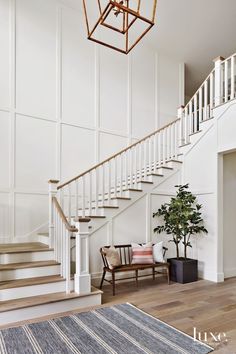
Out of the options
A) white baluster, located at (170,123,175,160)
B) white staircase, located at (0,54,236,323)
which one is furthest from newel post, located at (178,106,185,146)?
white staircase, located at (0,54,236,323)

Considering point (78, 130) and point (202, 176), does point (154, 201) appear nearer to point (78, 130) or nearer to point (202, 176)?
point (202, 176)

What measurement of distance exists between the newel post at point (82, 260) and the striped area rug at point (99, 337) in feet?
1.13

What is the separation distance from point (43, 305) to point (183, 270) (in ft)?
8.19

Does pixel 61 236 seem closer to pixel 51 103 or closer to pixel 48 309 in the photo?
pixel 48 309

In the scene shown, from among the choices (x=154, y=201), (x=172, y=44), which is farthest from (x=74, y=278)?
(x=172, y=44)

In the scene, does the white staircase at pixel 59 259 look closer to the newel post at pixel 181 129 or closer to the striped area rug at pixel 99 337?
the striped area rug at pixel 99 337

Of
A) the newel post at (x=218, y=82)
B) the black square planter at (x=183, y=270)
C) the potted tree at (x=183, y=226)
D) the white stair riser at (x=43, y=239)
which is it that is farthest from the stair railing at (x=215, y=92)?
the white stair riser at (x=43, y=239)

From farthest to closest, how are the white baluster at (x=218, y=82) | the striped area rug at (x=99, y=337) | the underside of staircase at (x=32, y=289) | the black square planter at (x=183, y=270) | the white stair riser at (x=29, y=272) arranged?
the white baluster at (x=218, y=82)
the black square planter at (x=183, y=270)
the white stair riser at (x=29, y=272)
the underside of staircase at (x=32, y=289)
the striped area rug at (x=99, y=337)

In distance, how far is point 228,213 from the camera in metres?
5.12

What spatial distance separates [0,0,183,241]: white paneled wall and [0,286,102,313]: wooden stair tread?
1712 millimetres

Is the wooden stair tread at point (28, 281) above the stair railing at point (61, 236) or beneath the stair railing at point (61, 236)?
beneath

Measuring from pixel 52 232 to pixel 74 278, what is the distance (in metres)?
0.85

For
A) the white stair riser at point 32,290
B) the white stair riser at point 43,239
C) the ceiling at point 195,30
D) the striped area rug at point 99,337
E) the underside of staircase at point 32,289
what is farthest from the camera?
the ceiling at point 195,30

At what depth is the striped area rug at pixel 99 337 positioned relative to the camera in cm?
248
